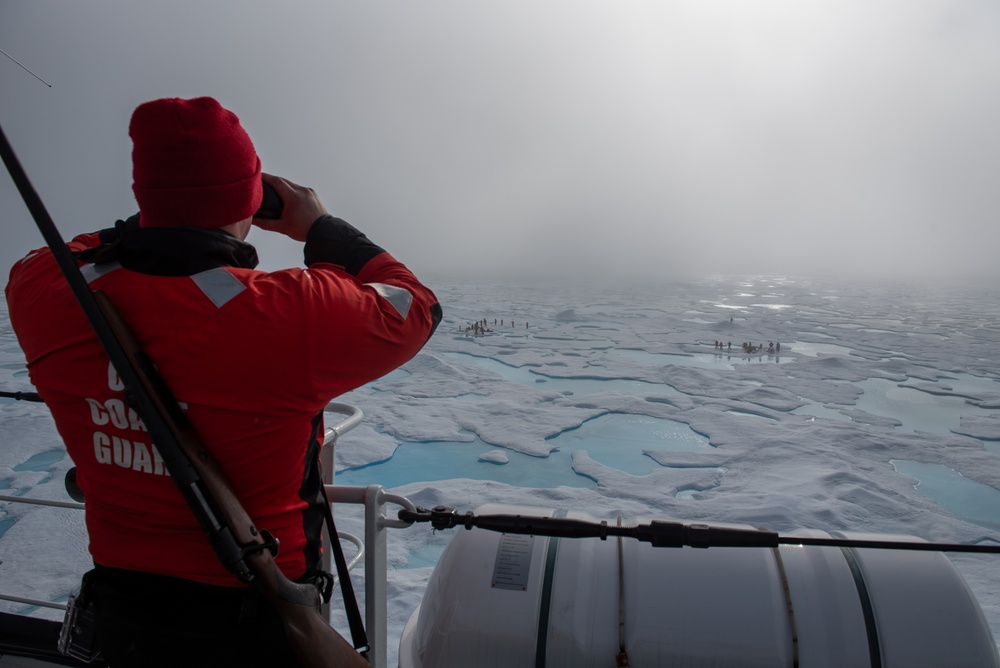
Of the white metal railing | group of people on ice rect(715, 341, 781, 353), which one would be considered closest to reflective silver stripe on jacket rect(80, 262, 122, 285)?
the white metal railing

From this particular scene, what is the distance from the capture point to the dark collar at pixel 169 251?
0.92 metres

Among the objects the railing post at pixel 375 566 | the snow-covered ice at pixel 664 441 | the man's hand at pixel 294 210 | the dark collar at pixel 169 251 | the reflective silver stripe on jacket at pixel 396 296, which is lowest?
the snow-covered ice at pixel 664 441

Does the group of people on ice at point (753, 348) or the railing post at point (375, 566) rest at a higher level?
the railing post at point (375, 566)

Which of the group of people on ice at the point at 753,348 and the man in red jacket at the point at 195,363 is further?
the group of people on ice at the point at 753,348

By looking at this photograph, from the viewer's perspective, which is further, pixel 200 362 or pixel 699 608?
pixel 699 608

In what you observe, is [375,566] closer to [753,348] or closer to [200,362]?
[200,362]

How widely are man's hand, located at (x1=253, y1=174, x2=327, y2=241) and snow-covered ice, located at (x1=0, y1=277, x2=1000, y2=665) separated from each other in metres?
2.25

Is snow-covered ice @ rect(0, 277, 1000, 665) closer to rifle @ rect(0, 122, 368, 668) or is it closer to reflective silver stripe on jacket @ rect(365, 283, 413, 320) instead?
rifle @ rect(0, 122, 368, 668)

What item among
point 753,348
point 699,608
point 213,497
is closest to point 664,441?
point 699,608

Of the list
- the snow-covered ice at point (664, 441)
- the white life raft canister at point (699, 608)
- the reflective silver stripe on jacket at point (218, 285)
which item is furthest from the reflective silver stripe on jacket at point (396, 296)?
the snow-covered ice at point (664, 441)

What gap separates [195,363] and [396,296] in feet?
1.03

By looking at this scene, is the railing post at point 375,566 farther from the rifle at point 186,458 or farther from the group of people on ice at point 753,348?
the group of people on ice at point 753,348

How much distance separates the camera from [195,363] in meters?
0.89

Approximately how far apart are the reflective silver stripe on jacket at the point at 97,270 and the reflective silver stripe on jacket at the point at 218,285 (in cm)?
14
